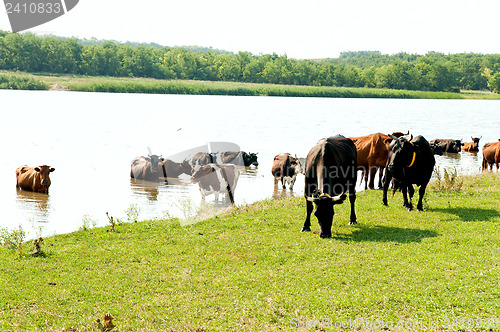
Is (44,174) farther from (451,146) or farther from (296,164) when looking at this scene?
(451,146)

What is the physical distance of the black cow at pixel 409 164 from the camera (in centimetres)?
1466

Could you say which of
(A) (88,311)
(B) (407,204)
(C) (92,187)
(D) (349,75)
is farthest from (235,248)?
(D) (349,75)

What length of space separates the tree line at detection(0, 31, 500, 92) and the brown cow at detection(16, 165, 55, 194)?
108m

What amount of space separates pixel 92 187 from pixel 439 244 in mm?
17727

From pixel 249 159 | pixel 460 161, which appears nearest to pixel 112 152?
pixel 249 159

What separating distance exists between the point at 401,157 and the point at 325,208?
4107mm

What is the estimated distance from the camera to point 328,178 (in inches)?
483

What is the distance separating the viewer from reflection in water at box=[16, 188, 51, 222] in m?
18.3

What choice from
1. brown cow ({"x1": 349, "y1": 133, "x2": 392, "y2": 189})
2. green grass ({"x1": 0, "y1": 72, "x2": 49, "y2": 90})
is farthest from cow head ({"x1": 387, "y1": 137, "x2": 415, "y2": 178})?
green grass ({"x1": 0, "y1": 72, "x2": 49, "y2": 90})

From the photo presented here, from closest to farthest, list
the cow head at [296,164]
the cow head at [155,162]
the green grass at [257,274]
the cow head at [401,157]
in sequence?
the green grass at [257,274], the cow head at [401,157], the cow head at [296,164], the cow head at [155,162]

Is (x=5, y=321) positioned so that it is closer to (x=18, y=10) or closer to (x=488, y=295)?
(x=488, y=295)

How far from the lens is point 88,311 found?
8.22m

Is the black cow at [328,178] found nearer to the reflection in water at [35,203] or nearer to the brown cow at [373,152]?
the brown cow at [373,152]

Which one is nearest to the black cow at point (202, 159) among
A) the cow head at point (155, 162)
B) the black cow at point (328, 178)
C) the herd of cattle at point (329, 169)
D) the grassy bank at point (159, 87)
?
the herd of cattle at point (329, 169)
